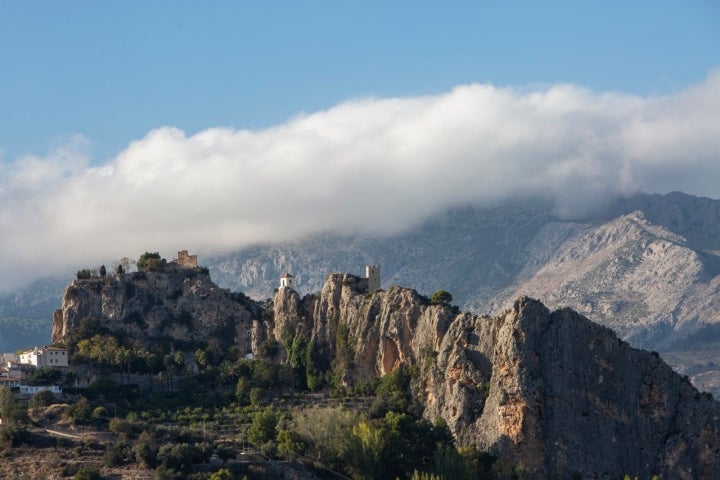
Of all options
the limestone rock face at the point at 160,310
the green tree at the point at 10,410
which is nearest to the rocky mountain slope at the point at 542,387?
the limestone rock face at the point at 160,310

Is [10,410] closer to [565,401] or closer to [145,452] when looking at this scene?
[145,452]

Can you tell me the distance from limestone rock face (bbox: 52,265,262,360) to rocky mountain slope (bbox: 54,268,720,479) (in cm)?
1594

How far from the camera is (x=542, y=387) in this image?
13488 centimetres

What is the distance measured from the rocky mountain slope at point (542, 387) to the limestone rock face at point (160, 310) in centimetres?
1594

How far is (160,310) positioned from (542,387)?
155 feet

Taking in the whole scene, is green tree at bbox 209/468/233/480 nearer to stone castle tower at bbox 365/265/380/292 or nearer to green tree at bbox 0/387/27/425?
green tree at bbox 0/387/27/425

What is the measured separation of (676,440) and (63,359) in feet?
196

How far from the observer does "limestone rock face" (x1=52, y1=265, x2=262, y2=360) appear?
161m

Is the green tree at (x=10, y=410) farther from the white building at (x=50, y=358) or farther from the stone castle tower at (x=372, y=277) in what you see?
the stone castle tower at (x=372, y=277)

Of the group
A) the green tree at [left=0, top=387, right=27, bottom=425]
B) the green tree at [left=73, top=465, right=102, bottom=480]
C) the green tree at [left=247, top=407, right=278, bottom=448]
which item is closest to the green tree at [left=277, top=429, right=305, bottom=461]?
the green tree at [left=247, top=407, right=278, bottom=448]

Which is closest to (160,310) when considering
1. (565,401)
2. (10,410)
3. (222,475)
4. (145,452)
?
(10,410)

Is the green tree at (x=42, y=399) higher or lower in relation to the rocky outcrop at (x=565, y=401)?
higher

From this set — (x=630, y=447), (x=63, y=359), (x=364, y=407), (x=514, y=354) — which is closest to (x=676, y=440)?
(x=630, y=447)

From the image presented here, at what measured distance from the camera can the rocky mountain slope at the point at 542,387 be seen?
439ft
